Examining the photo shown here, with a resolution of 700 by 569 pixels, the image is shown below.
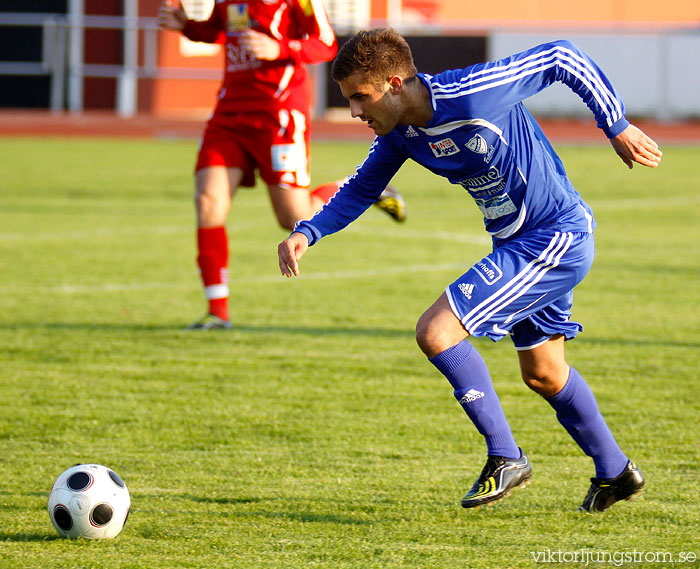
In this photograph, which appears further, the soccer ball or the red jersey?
the red jersey

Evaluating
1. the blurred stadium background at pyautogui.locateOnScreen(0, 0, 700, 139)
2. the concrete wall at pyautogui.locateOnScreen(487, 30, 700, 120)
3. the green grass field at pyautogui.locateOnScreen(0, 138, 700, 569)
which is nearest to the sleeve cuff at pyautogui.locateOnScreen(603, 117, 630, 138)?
the green grass field at pyautogui.locateOnScreen(0, 138, 700, 569)

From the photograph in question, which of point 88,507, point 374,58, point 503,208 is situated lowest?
point 88,507

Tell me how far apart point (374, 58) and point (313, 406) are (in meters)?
2.03

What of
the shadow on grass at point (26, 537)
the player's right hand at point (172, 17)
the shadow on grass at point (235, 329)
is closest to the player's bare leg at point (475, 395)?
the shadow on grass at point (26, 537)

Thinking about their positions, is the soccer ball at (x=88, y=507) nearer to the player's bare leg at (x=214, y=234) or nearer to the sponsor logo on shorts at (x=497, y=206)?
the sponsor logo on shorts at (x=497, y=206)

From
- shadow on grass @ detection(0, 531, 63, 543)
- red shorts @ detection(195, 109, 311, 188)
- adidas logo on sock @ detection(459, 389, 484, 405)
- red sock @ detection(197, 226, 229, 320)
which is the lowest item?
red sock @ detection(197, 226, 229, 320)

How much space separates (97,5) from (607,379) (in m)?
24.0

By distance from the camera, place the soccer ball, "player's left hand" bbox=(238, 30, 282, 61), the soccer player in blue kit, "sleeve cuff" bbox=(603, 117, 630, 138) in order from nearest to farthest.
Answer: the soccer ball → the soccer player in blue kit → "sleeve cuff" bbox=(603, 117, 630, 138) → "player's left hand" bbox=(238, 30, 282, 61)

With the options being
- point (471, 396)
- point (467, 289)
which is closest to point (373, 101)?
point (467, 289)

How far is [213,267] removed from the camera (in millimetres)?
6883

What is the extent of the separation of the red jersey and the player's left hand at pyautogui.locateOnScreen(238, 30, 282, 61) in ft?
0.39

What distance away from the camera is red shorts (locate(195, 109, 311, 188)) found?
22.3ft

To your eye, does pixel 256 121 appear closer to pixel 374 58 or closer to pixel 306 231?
pixel 306 231

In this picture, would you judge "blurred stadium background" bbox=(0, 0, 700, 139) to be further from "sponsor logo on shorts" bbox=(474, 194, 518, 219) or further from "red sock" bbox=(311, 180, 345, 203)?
"sponsor logo on shorts" bbox=(474, 194, 518, 219)
